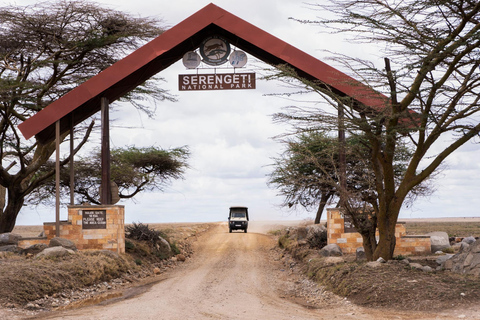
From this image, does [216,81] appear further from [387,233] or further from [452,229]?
[452,229]

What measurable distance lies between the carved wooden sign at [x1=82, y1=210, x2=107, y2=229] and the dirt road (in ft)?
9.81

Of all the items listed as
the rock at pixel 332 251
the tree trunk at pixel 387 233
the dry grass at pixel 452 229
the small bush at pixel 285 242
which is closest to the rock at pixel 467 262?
the tree trunk at pixel 387 233

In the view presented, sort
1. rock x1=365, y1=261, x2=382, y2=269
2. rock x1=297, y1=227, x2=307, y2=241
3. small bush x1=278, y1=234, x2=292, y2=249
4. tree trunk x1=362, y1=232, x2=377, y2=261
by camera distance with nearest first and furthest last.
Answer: rock x1=365, y1=261, x2=382, y2=269 → tree trunk x1=362, y1=232, x2=377, y2=261 → rock x1=297, y1=227, x2=307, y2=241 → small bush x1=278, y1=234, x2=292, y2=249

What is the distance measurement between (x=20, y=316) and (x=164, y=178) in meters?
23.6

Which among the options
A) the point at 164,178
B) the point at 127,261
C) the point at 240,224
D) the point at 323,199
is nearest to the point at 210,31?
the point at 127,261

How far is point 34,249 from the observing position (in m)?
18.6

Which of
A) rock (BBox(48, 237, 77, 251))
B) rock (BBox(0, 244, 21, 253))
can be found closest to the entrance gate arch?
rock (BBox(48, 237, 77, 251))

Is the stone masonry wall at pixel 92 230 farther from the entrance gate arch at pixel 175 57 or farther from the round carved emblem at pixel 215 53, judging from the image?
the round carved emblem at pixel 215 53

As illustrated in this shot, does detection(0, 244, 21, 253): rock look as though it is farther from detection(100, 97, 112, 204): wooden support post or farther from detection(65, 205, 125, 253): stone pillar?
detection(100, 97, 112, 204): wooden support post

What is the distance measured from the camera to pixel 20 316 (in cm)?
1184

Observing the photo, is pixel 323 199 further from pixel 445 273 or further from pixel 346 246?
pixel 445 273

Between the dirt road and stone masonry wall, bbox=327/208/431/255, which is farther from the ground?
stone masonry wall, bbox=327/208/431/255

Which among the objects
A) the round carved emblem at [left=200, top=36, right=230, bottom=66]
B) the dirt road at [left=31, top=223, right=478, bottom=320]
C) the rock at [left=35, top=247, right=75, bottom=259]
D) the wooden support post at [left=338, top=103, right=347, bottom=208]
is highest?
the round carved emblem at [left=200, top=36, right=230, bottom=66]

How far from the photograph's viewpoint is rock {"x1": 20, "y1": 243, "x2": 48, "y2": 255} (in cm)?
1838
